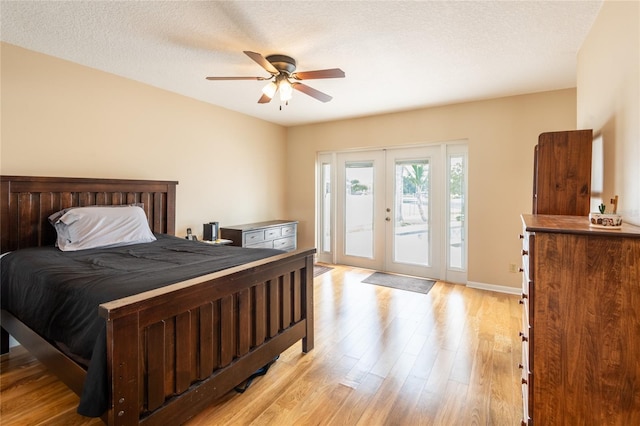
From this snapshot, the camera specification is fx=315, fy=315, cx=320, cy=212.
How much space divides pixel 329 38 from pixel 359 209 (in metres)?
3.11

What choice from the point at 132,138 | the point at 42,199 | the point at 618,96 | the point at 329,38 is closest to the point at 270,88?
the point at 329,38

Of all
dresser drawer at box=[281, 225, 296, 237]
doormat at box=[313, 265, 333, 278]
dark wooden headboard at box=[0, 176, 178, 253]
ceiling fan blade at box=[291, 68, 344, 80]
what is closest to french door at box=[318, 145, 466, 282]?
doormat at box=[313, 265, 333, 278]

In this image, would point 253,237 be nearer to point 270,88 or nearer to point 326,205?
point 326,205

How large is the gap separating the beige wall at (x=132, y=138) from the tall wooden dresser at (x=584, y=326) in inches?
145

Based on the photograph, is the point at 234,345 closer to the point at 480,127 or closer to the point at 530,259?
the point at 530,259

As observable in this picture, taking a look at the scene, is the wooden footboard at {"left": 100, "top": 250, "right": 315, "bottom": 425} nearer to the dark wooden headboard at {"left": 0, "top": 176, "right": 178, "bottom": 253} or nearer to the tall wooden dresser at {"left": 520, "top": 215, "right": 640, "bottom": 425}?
the tall wooden dresser at {"left": 520, "top": 215, "right": 640, "bottom": 425}

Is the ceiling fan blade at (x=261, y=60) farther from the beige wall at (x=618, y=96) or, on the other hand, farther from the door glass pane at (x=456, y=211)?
the door glass pane at (x=456, y=211)

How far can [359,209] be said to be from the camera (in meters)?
5.21

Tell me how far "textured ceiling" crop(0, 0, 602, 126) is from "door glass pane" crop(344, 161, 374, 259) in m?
1.77

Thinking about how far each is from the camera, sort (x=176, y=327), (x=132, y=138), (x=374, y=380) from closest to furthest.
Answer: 1. (x=176, y=327)
2. (x=374, y=380)
3. (x=132, y=138)

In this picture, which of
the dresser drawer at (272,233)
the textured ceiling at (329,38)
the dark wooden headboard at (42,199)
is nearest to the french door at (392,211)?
the dresser drawer at (272,233)

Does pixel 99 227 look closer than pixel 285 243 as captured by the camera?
Yes

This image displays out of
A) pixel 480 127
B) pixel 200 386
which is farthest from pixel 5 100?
pixel 480 127

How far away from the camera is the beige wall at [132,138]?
2689 mm
